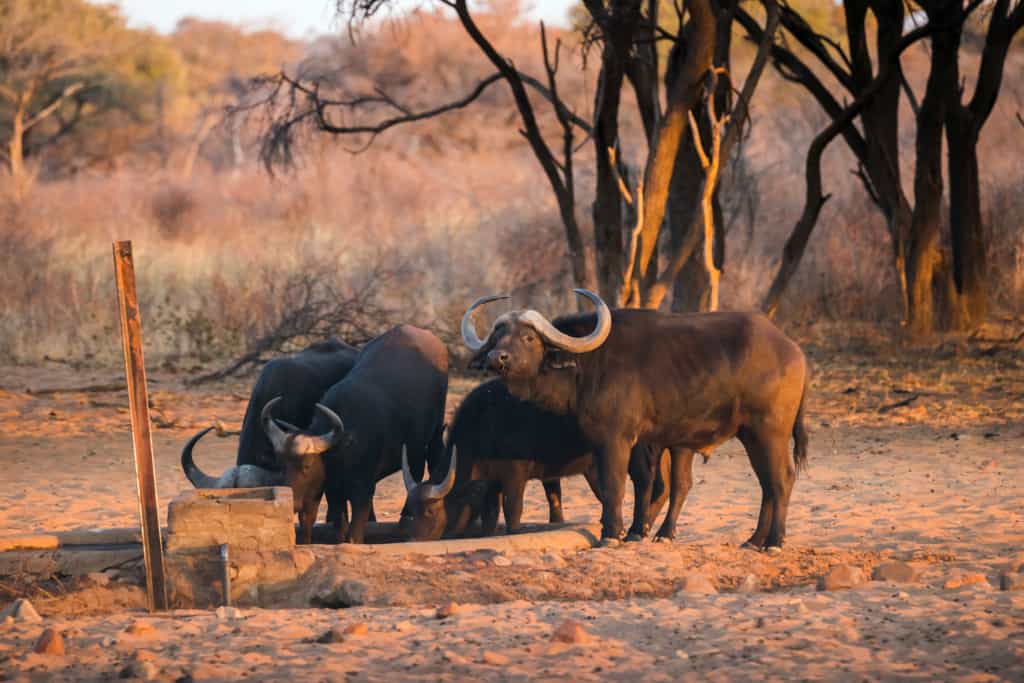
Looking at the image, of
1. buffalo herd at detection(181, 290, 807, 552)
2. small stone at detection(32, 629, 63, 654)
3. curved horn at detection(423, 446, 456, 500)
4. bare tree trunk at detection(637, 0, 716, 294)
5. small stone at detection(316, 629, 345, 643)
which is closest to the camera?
small stone at detection(32, 629, 63, 654)

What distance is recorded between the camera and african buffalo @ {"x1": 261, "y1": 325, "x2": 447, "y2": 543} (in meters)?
9.15

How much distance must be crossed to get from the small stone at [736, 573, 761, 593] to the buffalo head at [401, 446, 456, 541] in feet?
6.79

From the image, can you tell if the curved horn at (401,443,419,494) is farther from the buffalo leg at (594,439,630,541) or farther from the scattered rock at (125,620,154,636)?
the scattered rock at (125,620,154,636)

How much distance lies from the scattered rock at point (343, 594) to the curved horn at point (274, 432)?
182 cm

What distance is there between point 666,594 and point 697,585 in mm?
182

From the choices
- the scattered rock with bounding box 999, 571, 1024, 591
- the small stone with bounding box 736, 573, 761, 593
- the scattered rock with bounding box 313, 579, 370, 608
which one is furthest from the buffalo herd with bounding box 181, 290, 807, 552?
the scattered rock with bounding box 999, 571, 1024, 591

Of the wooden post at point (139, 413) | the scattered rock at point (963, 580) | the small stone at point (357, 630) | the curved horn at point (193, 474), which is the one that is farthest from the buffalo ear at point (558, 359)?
the small stone at point (357, 630)

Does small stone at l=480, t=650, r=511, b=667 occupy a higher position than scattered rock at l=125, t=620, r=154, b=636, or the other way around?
scattered rock at l=125, t=620, r=154, b=636

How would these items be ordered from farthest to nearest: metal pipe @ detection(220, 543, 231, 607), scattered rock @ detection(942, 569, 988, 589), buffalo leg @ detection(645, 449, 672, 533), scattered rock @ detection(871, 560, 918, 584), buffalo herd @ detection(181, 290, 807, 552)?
buffalo leg @ detection(645, 449, 672, 533) → buffalo herd @ detection(181, 290, 807, 552) → scattered rock @ detection(871, 560, 918, 584) → metal pipe @ detection(220, 543, 231, 607) → scattered rock @ detection(942, 569, 988, 589)

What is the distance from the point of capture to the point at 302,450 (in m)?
9.02

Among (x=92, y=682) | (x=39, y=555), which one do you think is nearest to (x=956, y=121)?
(x=39, y=555)

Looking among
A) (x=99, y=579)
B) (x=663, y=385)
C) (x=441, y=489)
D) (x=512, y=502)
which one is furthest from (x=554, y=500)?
(x=99, y=579)

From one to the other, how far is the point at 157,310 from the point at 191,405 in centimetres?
554

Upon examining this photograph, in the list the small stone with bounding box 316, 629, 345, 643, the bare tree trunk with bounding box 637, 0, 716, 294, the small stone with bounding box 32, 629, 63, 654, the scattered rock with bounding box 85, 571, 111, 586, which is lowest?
the scattered rock with bounding box 85, 571, 111, 586
